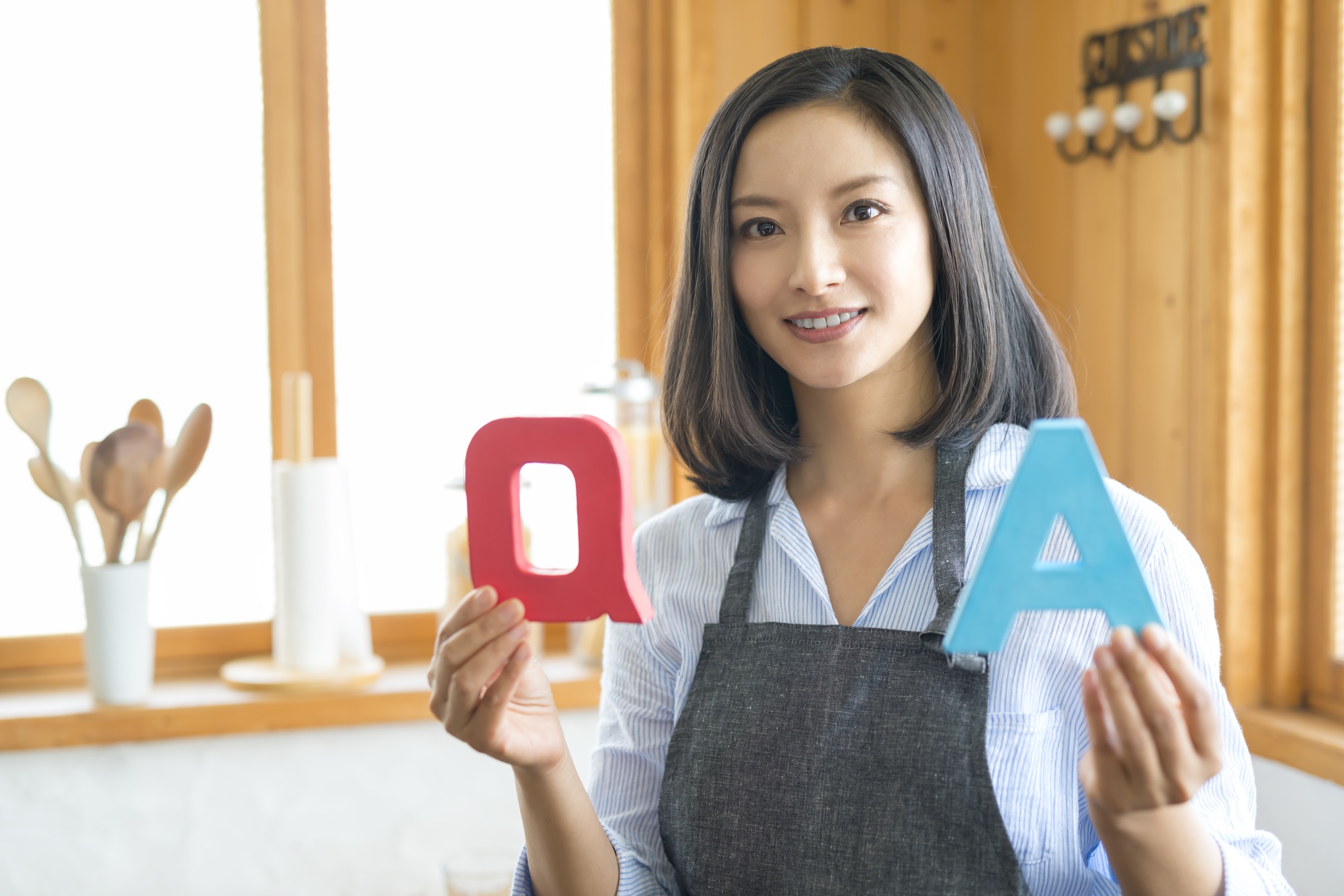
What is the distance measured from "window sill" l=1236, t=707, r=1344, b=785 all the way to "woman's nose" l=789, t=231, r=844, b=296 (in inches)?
36.8

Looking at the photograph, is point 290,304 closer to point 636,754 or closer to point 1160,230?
point 636,754

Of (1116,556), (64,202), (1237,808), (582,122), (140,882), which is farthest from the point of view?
(582,122)

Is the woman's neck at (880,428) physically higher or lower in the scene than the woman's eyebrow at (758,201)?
lower

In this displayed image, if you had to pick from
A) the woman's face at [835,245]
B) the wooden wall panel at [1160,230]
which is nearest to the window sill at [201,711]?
the wooden wall panel at [1160,230]

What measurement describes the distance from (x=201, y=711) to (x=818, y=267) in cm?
130

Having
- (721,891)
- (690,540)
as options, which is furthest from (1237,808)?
(690,540)

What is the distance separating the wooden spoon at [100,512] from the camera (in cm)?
176

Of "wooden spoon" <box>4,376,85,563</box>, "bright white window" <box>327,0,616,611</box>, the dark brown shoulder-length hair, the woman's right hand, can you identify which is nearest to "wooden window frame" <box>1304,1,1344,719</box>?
the dark brown shoulder-length hair

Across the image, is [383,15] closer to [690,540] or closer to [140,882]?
[690,540]

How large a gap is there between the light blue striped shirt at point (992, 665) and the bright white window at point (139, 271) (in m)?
1.10

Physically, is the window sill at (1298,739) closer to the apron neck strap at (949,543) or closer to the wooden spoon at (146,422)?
the apron neck strap at (949,543)

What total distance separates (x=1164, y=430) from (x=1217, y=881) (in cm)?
112

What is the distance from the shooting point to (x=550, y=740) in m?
1.04

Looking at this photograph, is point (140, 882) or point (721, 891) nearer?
point (721, 891)
